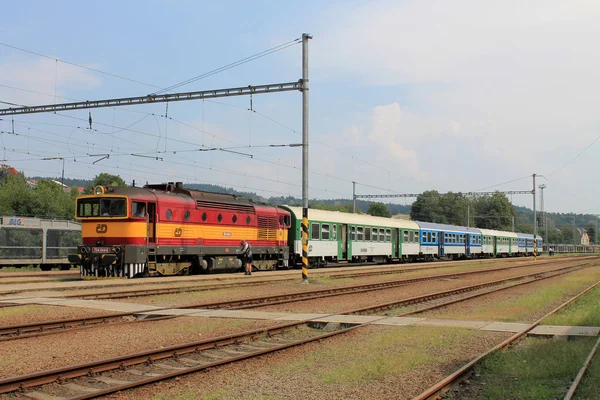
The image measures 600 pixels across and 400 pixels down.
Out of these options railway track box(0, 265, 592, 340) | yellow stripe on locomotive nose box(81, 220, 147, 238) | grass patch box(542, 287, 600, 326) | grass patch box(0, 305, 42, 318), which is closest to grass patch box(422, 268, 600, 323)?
grass patch box(542, 287, 600, 326)

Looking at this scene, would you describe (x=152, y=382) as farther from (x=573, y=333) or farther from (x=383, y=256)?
(x=383, y=256)

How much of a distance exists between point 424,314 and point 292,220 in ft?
69.5

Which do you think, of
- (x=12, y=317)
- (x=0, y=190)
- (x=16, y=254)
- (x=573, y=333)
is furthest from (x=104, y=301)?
(x=0, y=190)

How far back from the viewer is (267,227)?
110 feet

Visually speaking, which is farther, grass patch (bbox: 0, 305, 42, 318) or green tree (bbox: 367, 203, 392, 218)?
green tree (bbox: 367, 203, 392, 218)

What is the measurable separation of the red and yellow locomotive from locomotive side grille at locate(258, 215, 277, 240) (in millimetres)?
64

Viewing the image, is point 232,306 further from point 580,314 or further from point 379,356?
point 580,314

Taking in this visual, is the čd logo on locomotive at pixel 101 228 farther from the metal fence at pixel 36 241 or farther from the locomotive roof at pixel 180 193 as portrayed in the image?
the metal fence at pixel 36 241

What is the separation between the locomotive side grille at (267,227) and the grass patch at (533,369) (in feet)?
73.3

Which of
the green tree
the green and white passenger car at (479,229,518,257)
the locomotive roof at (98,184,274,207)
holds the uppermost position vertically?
the green tree

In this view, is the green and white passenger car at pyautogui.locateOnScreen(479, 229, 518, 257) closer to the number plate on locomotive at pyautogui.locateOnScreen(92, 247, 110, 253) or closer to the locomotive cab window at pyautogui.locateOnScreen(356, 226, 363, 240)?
the locomotive cab window at pyautogui.locateOnScreen(356, 226, 363, 240)

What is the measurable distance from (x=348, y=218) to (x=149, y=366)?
3230 cm

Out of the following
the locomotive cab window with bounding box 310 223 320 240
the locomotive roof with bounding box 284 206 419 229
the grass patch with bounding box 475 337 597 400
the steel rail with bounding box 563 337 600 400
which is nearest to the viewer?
the steel rail with bounding box 563 337 600 400

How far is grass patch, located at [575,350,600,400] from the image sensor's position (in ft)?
25.6
